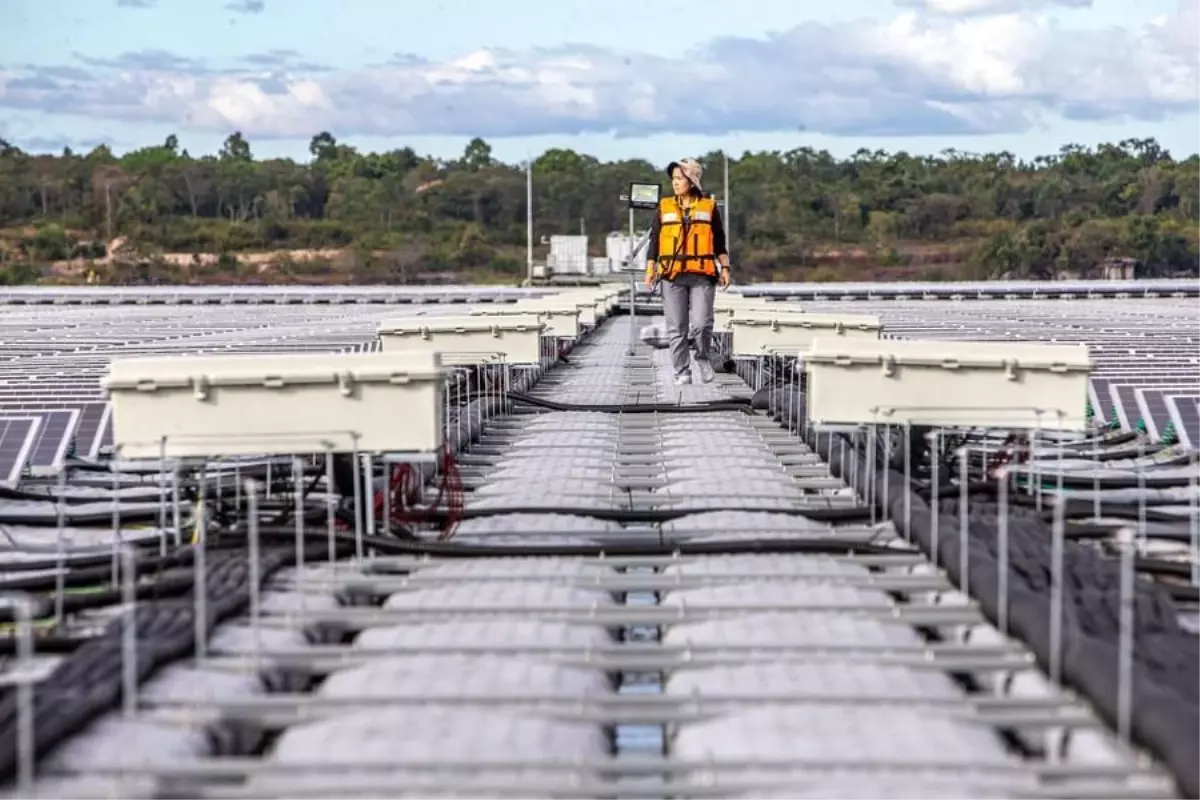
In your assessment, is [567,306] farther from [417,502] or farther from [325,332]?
[417,502]

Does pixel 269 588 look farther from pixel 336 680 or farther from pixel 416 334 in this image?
pixel 416 334

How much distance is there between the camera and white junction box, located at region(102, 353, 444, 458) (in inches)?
397

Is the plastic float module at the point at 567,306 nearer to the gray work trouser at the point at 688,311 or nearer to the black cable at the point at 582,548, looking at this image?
the gray work trouser at the point at 688,311

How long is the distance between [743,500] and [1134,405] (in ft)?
25.3

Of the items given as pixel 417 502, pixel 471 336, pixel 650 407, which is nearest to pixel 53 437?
pixel 471 336

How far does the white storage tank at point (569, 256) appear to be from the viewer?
82750 mm

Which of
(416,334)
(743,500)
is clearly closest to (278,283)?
(416,334)

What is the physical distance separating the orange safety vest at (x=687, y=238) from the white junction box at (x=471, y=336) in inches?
107

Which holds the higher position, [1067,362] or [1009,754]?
[1067,362]

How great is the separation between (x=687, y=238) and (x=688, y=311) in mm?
1064

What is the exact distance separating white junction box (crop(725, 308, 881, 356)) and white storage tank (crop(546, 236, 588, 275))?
6206cm

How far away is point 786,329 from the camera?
20203 mm

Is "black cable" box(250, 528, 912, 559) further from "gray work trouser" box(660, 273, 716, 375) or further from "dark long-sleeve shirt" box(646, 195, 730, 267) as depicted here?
"gray work trouser" box(660, 273, 716, 375)

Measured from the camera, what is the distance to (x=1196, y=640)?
7.49 m
